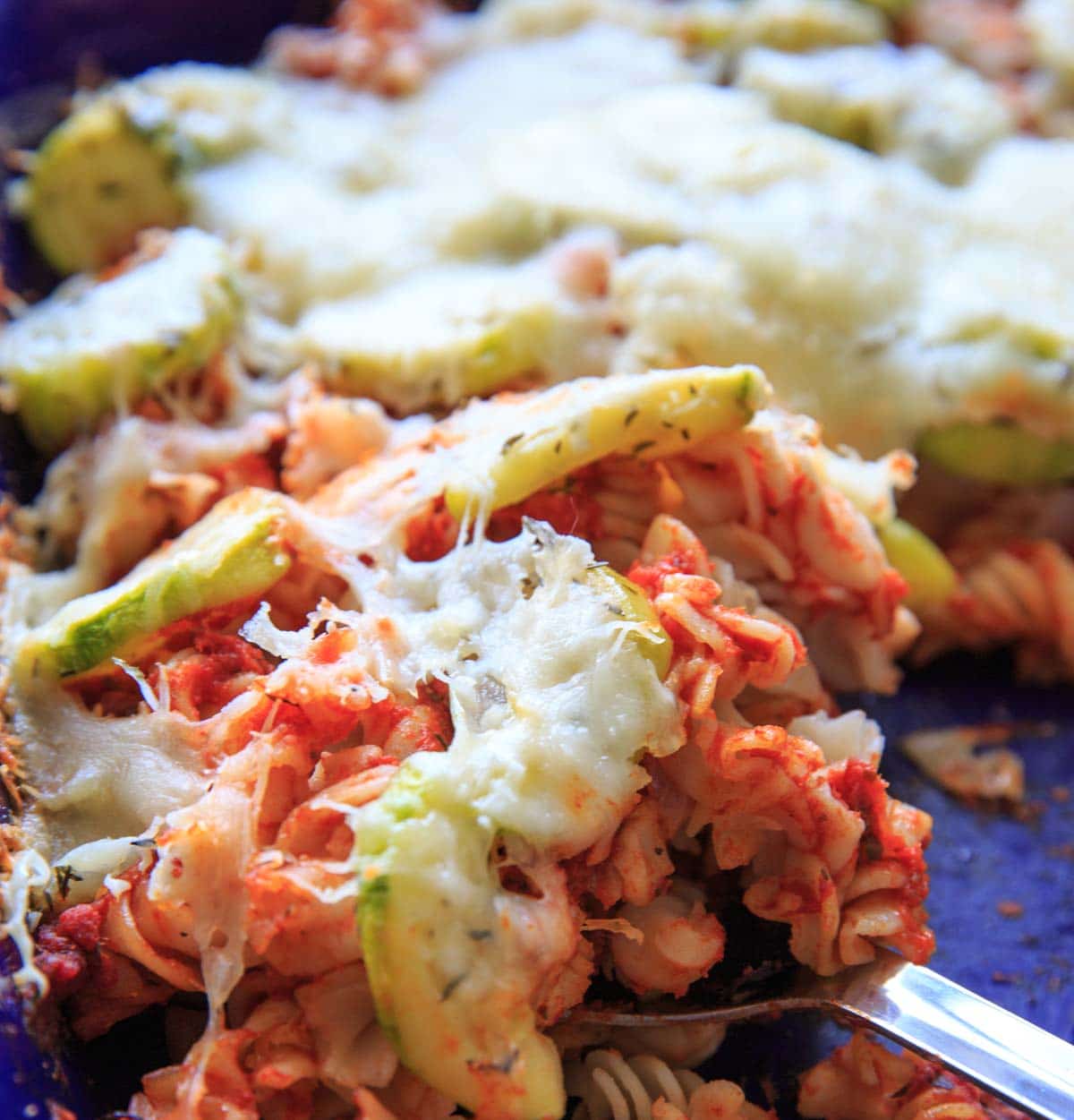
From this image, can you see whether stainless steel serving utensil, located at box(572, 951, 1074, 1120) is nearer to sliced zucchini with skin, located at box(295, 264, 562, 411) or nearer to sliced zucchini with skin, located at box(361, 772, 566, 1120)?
sliced zucchini with skin, located at box(361, 772, 566, 1120)

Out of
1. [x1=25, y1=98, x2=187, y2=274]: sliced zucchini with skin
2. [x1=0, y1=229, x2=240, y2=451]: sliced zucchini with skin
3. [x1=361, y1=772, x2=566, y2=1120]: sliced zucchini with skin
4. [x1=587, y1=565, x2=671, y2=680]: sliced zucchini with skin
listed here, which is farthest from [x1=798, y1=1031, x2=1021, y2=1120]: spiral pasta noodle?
[x1=25, y1=98, x2=187, y2=274]: sliced zucchini with skin

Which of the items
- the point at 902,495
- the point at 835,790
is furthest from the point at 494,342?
the point at 835,790

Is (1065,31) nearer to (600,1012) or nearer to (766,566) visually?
(766,566)

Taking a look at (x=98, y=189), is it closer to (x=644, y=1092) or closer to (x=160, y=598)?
(x=160, y=598)

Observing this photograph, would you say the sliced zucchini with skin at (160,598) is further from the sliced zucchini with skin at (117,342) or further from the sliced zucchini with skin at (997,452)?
the sliced zucchini with skin at (997,452)

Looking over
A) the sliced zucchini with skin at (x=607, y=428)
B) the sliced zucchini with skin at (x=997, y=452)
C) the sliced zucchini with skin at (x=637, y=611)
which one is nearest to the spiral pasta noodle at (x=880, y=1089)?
the sliced zucchini with skin at (x=637, y=611)

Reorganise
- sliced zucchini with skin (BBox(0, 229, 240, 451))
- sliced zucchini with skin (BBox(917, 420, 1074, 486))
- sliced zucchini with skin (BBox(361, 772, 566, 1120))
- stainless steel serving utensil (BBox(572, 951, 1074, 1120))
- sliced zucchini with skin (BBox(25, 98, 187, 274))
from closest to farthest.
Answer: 1. sliced zucchini with skin (BBox(361, 772, 566, 1120))
2. stainless steel serving utensil (BBox(572, 951, 1074, 1120))
3. sliced zucchini with skin (BBox(0, 229, 240, 451))
4. sliced zucchini with skin (BBox(917, 420, 1074, 486))
5. sliced zucchini with skin (BBox(25, 98, 187, 274))
